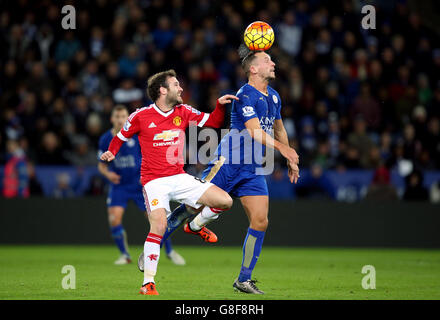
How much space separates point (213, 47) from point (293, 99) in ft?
8.16

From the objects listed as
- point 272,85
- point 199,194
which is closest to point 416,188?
point 272,85

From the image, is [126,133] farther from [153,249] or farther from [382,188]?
[382,188]

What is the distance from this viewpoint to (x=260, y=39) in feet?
28.9

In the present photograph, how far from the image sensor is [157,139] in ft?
26.5

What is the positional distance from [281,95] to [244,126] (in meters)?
10.1

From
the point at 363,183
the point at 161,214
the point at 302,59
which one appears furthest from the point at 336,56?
the point at 161,214

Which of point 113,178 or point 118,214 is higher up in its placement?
point 113,178

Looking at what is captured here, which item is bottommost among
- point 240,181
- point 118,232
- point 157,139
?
point 118,232

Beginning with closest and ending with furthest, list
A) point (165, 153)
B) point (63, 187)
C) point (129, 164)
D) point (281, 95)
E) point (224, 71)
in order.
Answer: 1. point (165, 153)
2. point (129, 164)
3. point (63, 187)
4. point (281, 95)
5. point (224, 71)

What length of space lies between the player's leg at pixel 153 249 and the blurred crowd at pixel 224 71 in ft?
30.4

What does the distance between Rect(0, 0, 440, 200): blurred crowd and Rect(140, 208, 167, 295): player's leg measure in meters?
9.25

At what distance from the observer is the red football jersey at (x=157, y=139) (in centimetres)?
802

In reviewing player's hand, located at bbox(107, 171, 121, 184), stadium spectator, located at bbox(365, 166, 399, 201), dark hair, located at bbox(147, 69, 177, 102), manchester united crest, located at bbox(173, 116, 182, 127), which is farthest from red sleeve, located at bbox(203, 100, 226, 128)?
stadium spectator, located at bbox(365, 166, 399, 201)

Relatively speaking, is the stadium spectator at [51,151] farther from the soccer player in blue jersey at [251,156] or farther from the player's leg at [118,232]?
the soccer player in blue jersey at [251,156]
